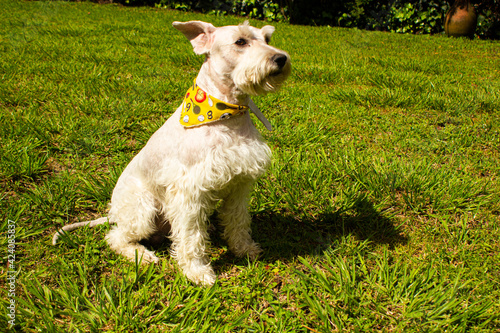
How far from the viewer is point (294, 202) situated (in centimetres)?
303

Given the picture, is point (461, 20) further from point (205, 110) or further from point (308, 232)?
point (205, 110)

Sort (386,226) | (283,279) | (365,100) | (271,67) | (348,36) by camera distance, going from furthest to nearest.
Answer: (348,36) < (365,100) < (386,226) < (283,279) < (271,67)

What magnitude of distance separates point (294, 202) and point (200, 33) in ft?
5.27

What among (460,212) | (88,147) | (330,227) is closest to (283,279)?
(330,227)

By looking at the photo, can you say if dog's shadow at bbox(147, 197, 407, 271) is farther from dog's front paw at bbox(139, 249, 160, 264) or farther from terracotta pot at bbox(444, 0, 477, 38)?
terracotta pot at bbox(444, 0, 477, 38)

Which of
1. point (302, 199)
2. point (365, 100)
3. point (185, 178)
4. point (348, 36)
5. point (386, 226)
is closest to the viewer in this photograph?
point (185, 178)

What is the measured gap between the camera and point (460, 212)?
9.64 feet

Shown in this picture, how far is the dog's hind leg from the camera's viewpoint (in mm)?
2391

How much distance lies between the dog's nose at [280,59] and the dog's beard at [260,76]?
18 mm

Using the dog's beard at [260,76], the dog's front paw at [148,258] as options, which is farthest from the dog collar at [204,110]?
the dog's front paw at [148,258]

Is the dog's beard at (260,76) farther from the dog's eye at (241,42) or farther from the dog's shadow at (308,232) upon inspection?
the dog's shadow at (308,232)

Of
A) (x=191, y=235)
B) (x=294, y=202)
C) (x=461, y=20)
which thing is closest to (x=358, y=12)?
(x=461, y=20)

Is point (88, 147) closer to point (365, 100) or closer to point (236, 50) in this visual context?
point (236, 50)

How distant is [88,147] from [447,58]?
781 centimetres
